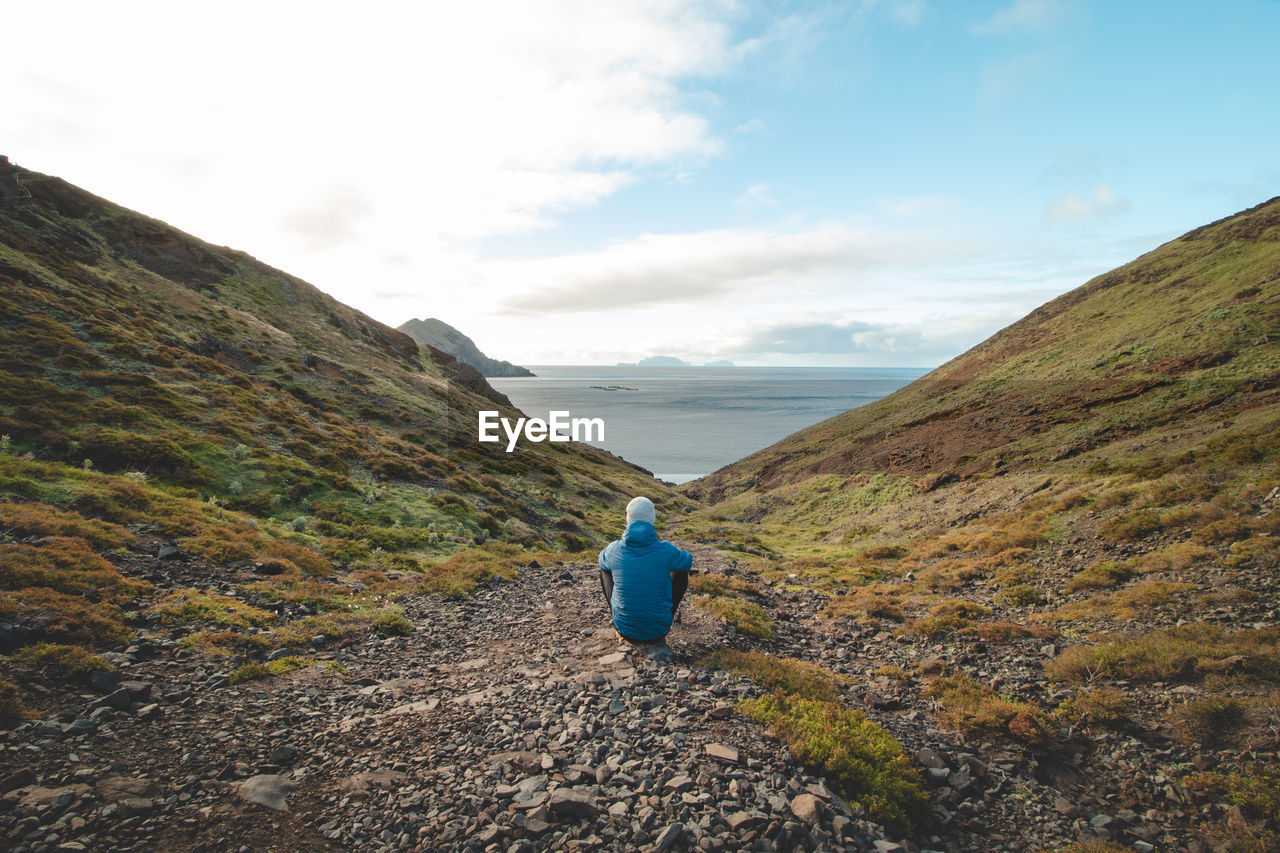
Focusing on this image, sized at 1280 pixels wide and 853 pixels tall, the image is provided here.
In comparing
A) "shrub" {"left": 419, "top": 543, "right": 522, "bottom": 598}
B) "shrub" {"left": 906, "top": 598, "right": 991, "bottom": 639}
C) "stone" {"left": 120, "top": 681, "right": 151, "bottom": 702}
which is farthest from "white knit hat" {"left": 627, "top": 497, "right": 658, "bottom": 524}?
"shrub" {"left": 906, "top": 598, "right": 991, "bottom": 639}

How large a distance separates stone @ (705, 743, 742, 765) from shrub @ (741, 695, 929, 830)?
87 cm

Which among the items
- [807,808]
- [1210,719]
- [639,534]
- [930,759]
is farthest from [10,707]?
[1210,719]

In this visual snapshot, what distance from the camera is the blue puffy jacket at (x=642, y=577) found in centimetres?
992

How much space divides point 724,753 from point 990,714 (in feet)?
19.2

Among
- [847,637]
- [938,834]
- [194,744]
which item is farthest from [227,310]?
[938,834]

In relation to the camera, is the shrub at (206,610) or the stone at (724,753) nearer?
the stone at (724,753)

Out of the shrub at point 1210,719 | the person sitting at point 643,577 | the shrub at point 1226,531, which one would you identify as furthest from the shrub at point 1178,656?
the person sitting at point 643,577

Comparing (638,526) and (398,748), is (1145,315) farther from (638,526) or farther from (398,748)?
(398,748)

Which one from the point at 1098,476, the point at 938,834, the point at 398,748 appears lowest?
the point at 938,834

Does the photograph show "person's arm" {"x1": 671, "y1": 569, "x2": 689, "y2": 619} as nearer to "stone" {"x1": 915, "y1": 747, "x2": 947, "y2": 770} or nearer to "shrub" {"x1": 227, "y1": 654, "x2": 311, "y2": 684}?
"stone" {"x1": 915, "y1": 747, "x2": 947, "y2": 770}

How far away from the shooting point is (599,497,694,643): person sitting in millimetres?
9894

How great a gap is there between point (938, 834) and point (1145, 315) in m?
63.6

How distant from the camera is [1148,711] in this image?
9484mm

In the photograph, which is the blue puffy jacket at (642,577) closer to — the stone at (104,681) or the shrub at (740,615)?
the shrub at (740,615)
